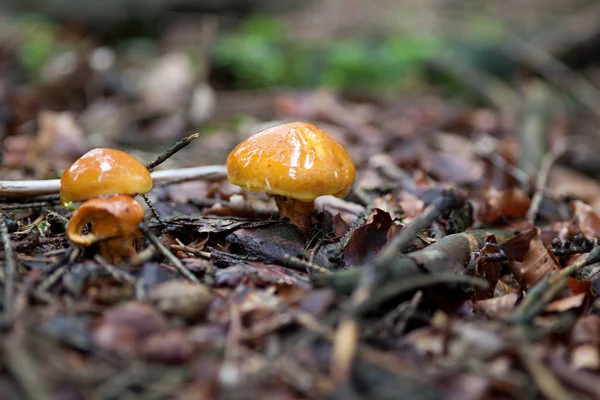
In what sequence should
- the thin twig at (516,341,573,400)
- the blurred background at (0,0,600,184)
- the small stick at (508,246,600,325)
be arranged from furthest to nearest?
1. the blurred background at (0,0,600,184)
2. the small stick at (508,246,600,325)
3. the thin twig at (516,341,573,400)

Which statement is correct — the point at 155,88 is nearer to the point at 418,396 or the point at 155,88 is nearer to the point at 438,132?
the point at 438,132

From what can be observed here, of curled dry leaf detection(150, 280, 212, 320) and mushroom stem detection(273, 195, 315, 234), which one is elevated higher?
curled dry leaf detection(150, 280, 212, 320)

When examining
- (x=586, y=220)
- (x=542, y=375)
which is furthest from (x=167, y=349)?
(x=586, y=220)

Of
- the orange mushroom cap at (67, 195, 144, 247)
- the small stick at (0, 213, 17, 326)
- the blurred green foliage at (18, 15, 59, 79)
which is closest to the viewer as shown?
the small stick at (0, 213, 17, 326)

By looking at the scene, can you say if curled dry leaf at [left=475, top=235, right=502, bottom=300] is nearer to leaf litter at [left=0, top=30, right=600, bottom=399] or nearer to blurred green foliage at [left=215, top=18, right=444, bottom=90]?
leaf litter at [left=0, top=30, right=600, bottom=399]

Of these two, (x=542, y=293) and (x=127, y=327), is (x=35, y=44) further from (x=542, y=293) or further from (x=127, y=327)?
(x=542, y=293)

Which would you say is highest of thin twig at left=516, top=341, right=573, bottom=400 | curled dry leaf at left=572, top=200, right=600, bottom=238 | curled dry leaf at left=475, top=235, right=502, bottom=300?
thin twig at left=516, top=341, right=573, bottom=400

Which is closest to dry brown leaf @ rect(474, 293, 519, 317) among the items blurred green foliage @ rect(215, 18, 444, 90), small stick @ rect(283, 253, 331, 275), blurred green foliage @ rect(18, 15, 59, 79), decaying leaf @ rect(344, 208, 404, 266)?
decaying leaf @ rect(344, 208, 404, 266)
